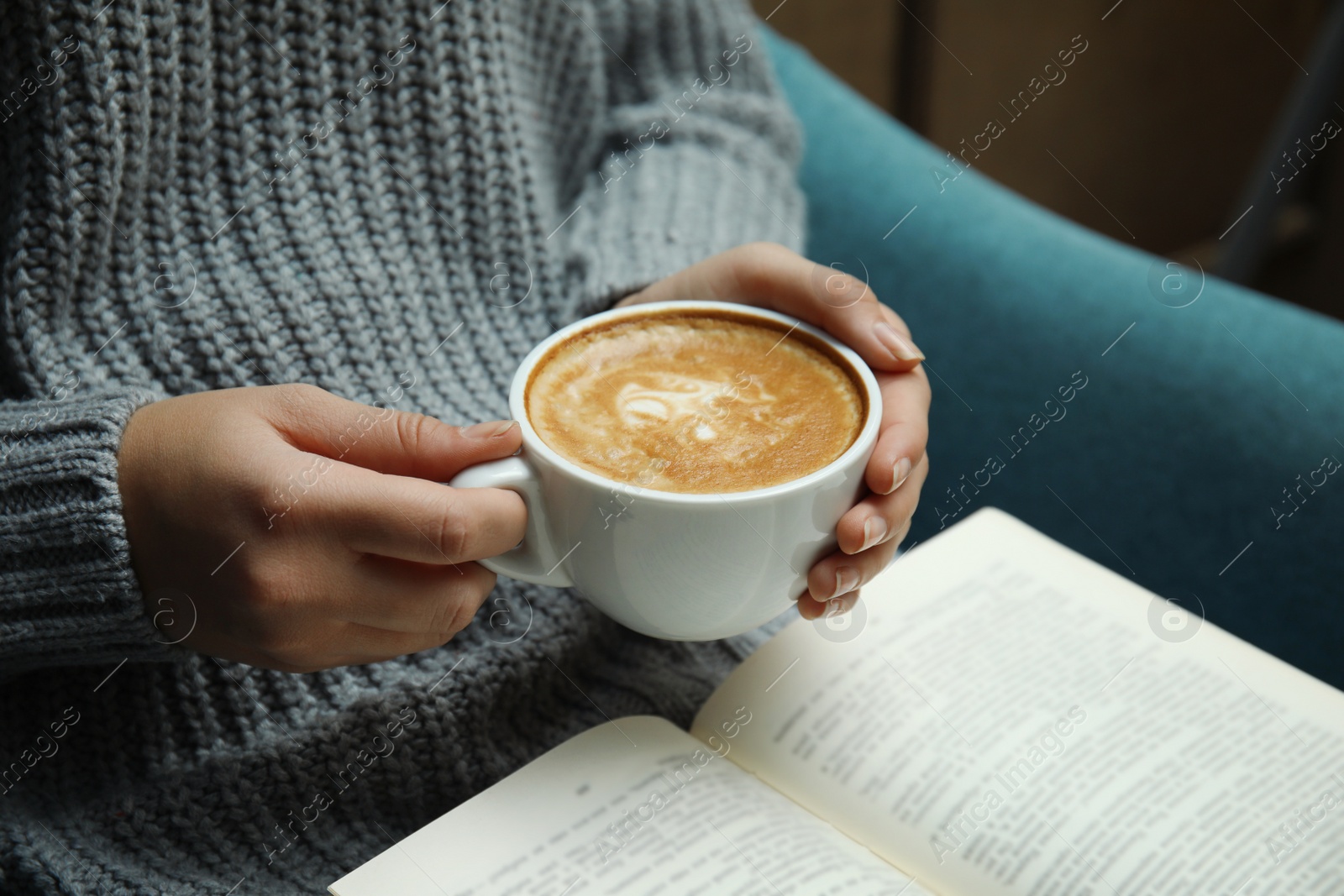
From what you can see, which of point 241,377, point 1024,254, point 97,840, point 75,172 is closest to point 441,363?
point 241,377

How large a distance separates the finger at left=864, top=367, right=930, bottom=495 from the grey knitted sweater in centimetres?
22

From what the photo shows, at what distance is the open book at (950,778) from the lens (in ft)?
1.83

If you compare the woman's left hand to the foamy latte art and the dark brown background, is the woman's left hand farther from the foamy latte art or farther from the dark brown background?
the dark brown background

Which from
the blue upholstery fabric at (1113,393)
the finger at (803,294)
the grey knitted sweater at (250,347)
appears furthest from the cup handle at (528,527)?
the blue upholstery fabric at (1113,393)

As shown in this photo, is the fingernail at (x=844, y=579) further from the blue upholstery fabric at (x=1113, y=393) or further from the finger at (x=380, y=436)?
the blue upholstery fabric at (x=1113, y=393)

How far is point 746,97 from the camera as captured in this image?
958 millimetres

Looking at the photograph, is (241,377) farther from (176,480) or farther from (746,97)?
(746,97)

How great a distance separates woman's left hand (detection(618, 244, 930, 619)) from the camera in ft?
1.79

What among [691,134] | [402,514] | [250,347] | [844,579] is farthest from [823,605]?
[691,134]

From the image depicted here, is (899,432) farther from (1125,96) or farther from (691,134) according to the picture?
(1125,96)

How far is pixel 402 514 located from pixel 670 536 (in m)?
0.13

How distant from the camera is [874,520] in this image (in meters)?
0.54

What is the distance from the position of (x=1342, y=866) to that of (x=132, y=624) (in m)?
0.66

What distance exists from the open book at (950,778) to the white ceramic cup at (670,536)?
105 mm
